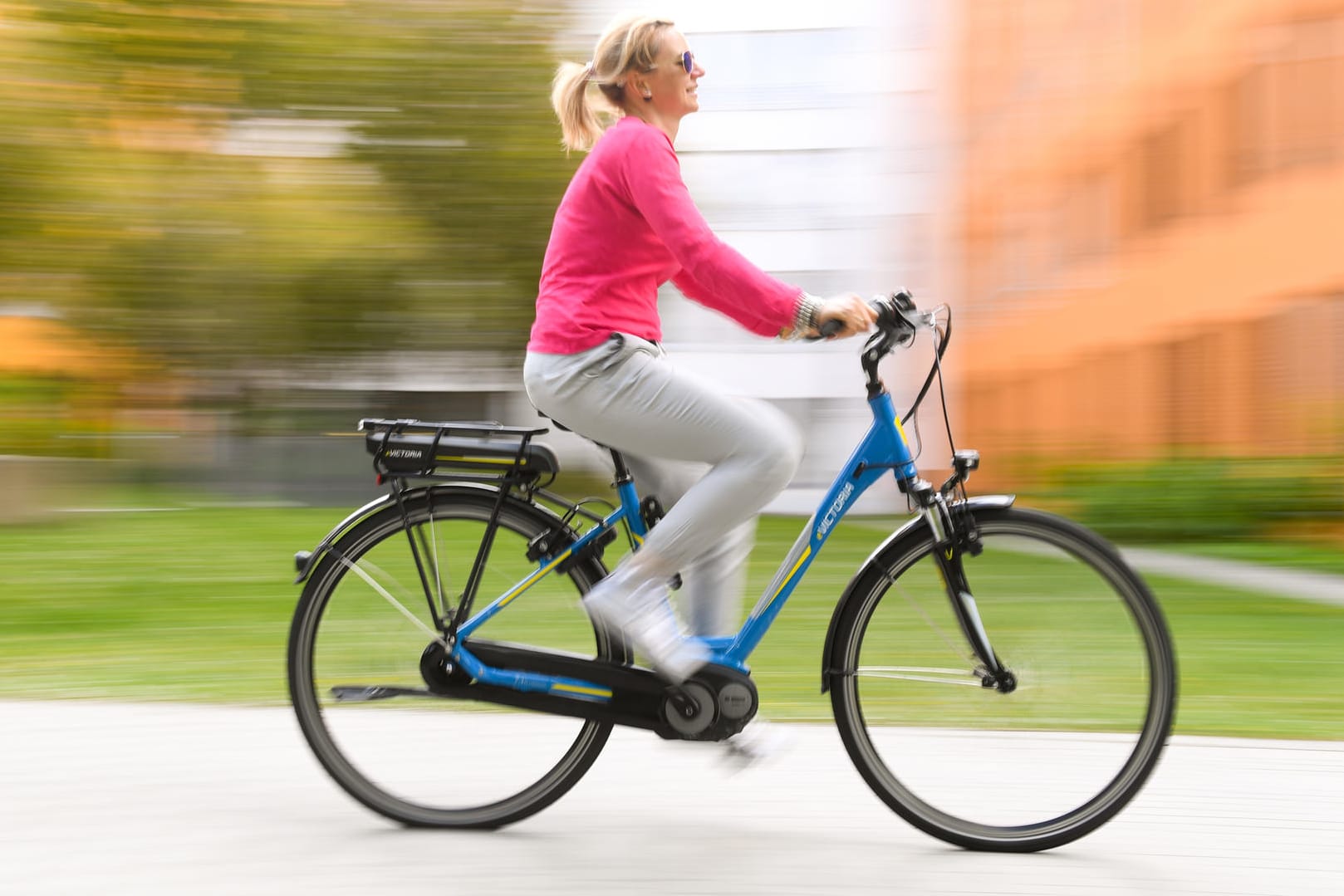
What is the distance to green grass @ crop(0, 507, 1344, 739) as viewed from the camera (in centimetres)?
591

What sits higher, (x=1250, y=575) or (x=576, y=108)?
(x=576, y=108)

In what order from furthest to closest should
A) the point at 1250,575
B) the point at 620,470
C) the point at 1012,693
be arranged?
the point at 1250,575
the point at 620,470
the point at 1012,693

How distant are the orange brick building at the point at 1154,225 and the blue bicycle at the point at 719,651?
Result: 10.8 m

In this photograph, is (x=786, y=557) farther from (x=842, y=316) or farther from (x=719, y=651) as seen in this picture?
(x=842, y=316)

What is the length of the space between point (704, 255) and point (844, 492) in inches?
27.8

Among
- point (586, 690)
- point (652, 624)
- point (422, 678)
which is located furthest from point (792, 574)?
point (422, 678)

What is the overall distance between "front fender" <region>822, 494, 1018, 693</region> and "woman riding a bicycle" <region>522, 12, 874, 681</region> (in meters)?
0.30

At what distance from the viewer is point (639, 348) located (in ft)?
11.8

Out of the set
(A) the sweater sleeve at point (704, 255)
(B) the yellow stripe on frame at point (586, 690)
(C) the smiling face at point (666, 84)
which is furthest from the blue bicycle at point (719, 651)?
(C) the smiling face at point (666, 84)

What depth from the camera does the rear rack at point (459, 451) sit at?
3.77 meters

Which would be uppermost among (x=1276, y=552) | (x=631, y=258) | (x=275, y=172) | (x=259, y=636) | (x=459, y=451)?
(x=631, y=258)

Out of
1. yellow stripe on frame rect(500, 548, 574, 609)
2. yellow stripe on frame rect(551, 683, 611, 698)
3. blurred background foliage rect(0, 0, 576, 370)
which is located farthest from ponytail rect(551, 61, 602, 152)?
blurred background foliage rect(0, 0, 576, 370)

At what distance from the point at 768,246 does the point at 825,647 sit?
33.5m

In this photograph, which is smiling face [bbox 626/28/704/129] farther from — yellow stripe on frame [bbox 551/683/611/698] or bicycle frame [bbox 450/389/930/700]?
yellow stripe on frame [bbox 551/683/611/698]
